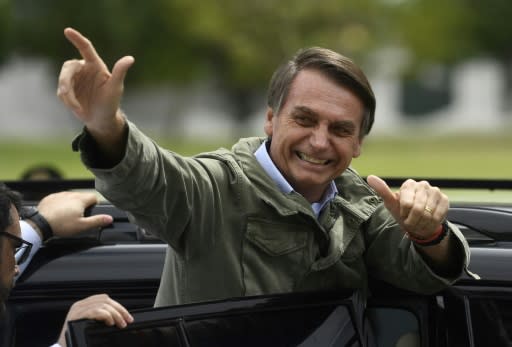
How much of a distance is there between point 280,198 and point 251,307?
37 centimetres

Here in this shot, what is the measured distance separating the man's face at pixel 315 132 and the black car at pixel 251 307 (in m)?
0.34

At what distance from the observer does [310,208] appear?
2.61 meters

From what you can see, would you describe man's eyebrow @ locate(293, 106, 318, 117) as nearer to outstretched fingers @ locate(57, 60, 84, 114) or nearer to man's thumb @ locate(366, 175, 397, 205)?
man's thumb @ locate(366, 175, 397, 205)

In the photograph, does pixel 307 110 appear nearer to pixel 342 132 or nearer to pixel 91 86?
pixel 342 132

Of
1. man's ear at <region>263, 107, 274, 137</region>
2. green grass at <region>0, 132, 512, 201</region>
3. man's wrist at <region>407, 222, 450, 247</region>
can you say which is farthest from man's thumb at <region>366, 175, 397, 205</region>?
green grass at <region>0, 132, 512, 201</region>

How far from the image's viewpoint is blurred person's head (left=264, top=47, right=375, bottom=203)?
2.68 meters

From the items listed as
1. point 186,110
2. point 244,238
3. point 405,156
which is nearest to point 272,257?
point 244,238

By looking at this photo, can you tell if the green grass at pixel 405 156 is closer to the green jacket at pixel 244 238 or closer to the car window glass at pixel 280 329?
the green jacket at pixel 244 238

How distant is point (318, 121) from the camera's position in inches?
106

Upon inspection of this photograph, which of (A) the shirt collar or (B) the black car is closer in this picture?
(B) the black car

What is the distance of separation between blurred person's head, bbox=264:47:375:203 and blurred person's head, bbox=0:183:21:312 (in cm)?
69

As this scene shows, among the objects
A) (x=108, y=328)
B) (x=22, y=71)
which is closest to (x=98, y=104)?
(x=108, y=328)

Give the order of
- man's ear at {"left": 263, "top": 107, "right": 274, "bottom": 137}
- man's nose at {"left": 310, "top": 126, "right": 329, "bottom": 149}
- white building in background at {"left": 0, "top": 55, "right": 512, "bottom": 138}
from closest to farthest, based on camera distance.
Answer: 1. man's nose at {"left": 310, "top": 126, "right": 329, "bottom": 149}
2. man's ear at {"left": 263, "top": 107, "right": 274, "bottom": 137}
3. white building in background at {"left": 0, "top": 55, "right": 512, "bottom": 138}

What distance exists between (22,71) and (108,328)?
171 ft
